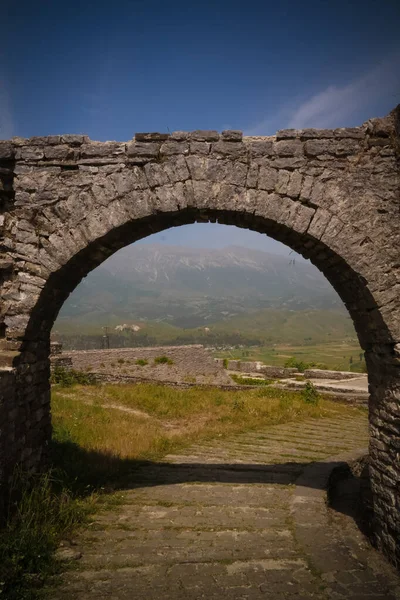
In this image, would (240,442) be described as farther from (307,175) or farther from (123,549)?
(307,175)

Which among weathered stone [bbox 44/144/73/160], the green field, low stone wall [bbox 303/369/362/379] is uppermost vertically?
weathered stone [bbox 44/144/73/160]

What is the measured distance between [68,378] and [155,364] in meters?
7.09

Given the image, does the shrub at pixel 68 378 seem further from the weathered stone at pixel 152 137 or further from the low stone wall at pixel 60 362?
the weathered stone at pixel 152 137

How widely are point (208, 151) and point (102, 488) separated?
5.18 metres

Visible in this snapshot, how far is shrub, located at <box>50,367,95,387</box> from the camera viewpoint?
63.3 ft

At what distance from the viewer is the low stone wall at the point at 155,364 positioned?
2450cm

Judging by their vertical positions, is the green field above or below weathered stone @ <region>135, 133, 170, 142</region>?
below

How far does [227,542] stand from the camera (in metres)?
5.04

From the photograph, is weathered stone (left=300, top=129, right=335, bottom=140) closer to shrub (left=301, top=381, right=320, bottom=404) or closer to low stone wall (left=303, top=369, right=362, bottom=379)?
shrub (left=301, top=381, right=320, bottom=404)

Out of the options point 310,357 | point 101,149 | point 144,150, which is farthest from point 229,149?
point 310,357

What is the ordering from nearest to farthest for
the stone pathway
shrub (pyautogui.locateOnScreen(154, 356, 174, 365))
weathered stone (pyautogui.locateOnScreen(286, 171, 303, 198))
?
the stone pathway
weathered stone (pyautogui.locateOnScreen(286, 171, 303, 198))
shrub (pyautogui.locateOnScreen(154, 356, 174, 365))

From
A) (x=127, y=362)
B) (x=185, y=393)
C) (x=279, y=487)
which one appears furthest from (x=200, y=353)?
(x=279, y=487)

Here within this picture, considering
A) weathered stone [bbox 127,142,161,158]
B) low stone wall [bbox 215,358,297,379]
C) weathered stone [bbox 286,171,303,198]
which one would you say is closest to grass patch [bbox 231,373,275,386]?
low stone wall [bbox 215,358,297,379]

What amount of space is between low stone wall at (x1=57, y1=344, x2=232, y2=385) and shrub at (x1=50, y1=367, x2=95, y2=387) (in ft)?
9.15
